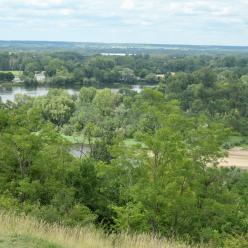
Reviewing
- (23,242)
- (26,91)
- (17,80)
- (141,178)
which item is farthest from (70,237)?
(17,80)

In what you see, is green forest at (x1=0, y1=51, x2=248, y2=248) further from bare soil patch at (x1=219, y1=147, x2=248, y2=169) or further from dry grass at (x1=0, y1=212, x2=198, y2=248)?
bare soil patch at (x1=219, y1=147, x2=248, y2=169)

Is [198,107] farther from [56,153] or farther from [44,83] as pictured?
[56,153]

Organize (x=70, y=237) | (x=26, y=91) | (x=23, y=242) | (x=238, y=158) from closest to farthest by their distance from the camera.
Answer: (x=23, y=242) < (x=70, y=237) < (x=238, y=158) < (x=26, y=91)

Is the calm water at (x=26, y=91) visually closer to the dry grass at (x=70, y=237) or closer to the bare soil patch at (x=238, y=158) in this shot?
the bare soil patch at (x=238, y=158)

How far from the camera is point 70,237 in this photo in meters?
7.63

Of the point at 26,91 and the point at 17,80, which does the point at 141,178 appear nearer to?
the point at 26,91

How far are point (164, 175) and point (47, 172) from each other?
15.8ft

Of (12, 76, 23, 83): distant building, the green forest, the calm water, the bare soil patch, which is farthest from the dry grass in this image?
(12, 76, 23, 83): distant building

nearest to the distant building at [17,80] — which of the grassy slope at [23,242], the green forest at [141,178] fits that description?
the green forest at [141,178]

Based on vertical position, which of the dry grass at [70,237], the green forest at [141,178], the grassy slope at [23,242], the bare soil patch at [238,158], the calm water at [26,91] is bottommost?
the bare soil patch at [238,158]

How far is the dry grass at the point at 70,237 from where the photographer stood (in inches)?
292

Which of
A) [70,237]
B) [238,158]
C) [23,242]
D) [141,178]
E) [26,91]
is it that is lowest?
[238,158]

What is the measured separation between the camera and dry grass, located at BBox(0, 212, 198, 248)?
7422 mm

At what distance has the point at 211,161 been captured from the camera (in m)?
16.3
